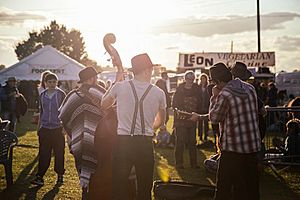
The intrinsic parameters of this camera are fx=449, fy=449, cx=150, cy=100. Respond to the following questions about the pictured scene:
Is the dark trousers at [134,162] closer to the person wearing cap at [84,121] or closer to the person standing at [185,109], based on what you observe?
the person wearing cap at [84,121]

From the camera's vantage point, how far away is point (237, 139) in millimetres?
5094

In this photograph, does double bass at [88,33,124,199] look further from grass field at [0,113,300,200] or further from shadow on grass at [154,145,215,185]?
shadow on grass at [154,145,215,185]

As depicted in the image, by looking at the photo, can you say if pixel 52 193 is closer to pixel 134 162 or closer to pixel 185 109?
pixel 134 162

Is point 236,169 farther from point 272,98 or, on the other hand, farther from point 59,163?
point 272,98

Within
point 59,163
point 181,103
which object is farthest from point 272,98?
point 59,163

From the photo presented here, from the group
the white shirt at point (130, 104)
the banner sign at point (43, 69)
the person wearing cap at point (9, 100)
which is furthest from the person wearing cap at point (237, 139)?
the banner sign at point (43, 69)

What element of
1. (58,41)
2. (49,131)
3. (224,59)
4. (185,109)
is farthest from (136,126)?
(58,41)

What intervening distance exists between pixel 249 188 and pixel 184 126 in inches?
189

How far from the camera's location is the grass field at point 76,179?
772cm

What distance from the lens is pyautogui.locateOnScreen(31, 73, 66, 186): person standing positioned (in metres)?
8.41

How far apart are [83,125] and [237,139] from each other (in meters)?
2.11

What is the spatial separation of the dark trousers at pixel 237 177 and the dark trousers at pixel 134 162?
2.76ft

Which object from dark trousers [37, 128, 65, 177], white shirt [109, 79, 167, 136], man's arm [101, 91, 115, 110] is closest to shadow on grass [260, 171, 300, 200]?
white shirt [109, 79, 167, 136]

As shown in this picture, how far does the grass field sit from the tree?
84.2 m
